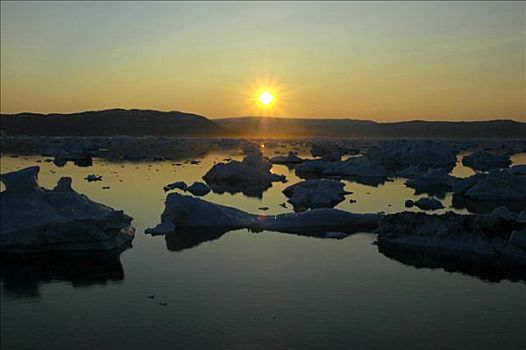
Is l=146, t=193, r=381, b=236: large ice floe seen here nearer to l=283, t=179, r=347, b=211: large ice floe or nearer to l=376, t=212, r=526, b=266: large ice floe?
l=376, t=212, r=526, b=266: large ice floe

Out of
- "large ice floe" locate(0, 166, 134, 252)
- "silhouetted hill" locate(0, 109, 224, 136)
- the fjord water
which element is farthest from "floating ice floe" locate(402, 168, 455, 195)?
"silhouetted hill" locate(0, 109, 224, 136)

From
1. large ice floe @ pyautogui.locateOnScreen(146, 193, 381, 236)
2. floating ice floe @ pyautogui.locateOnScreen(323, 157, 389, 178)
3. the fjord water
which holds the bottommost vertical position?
the fjord water

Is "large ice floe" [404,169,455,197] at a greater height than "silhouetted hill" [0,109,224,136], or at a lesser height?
lesser

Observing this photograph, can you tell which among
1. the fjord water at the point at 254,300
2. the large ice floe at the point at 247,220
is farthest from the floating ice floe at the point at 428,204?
the fjord water at the point at 254,300

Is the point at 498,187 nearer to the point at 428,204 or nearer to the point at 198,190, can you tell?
the point at 428,204

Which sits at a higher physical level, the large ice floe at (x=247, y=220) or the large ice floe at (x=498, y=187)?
the large ice floe at (x=498, y=187)

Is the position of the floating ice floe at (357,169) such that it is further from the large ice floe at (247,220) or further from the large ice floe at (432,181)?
the large ice floe at (247,220)

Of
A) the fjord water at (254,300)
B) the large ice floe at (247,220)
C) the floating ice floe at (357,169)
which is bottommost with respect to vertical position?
the fjord water at (254,300)
